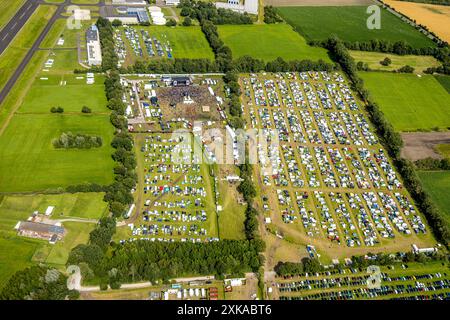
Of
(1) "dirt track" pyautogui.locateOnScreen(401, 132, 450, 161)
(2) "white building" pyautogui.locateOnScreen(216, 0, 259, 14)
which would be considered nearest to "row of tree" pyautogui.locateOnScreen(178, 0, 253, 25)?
(2) "white building" pyautogui.locateOnScreen(216, 0, 259, 14)

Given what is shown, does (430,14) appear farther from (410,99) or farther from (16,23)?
(16,23)

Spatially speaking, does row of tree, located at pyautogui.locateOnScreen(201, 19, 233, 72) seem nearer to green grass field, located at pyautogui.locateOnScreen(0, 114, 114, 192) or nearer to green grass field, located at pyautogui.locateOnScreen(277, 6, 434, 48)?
green grass field, located at pyautogui.locateOnScreen(277, 6, 434, 48)

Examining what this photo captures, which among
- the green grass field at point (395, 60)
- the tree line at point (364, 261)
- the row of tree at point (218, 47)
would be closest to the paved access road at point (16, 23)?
the row of tree at point (218, 47)

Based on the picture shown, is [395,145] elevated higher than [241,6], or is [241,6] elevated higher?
[241,6]

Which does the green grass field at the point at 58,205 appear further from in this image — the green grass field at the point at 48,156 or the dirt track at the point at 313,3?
the dirt track at the point at 313,3

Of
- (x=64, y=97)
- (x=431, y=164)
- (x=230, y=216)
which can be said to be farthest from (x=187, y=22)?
(x=431, y=164)
